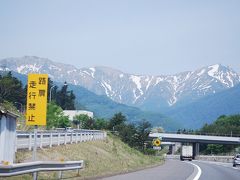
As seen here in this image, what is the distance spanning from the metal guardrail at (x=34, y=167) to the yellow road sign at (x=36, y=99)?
2109mm

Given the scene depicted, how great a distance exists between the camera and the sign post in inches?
816

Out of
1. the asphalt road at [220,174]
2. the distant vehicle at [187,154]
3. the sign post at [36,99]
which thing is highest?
the sign post at [36,99]

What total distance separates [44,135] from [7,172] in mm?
14310

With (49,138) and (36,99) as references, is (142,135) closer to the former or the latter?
(49,138)

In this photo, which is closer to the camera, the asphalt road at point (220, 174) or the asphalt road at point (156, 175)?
the asphalt road at point (156, 175)

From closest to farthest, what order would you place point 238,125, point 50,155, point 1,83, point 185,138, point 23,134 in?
point 23,134
point 50,155
point 1,83
point 185,138
point 238,125

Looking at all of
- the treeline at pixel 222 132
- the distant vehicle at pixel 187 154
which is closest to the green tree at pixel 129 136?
the distant vehicle at pixel 187 154

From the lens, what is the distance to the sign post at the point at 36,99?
816 inches

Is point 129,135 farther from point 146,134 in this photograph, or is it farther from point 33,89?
point 33,89

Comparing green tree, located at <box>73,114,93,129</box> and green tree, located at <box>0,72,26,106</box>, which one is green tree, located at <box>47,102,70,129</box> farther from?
green tree, located at <box>0,72,26,106</box>

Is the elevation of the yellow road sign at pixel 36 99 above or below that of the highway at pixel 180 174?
above

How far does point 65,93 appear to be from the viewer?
17950 cm

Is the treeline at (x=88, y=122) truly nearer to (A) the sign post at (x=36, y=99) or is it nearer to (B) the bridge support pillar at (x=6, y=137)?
(B) the bridge support pillar at (x=6, y=137)

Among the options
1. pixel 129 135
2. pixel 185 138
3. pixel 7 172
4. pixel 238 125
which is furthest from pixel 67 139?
pixel 238 125
